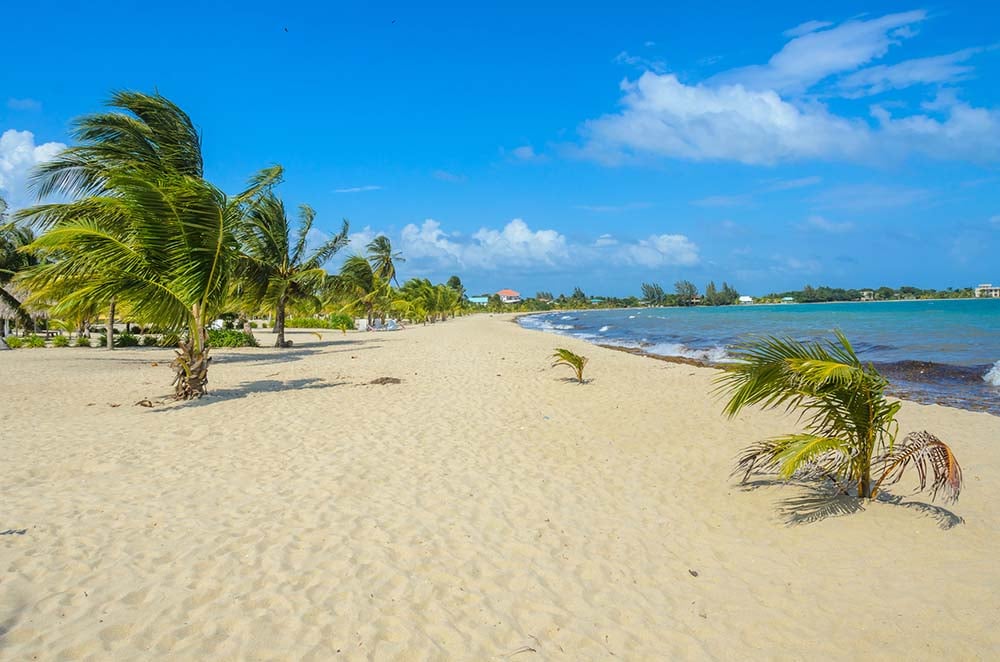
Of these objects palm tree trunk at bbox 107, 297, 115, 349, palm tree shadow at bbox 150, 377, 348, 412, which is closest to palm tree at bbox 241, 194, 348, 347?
palm tree trunk at bbox 107, 297, 115, 349

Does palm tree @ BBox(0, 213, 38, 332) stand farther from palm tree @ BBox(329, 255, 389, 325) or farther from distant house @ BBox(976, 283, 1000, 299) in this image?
distant house @ BBox(976, 283, 1000, 299)

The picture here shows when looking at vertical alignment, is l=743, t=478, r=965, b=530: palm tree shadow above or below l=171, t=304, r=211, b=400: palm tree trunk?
below

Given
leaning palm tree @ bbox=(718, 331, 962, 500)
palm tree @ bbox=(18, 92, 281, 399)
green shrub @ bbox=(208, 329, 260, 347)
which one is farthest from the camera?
green shrub @ bbox=(208, 329, 260, 347)

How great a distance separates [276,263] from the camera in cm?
2011

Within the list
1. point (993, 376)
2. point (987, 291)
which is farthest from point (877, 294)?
point (993, 376)

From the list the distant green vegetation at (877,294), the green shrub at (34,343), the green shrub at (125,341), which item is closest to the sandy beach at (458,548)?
the green shrub at (125,341)

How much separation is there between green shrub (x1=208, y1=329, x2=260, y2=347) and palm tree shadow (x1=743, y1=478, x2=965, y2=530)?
65.5 feet

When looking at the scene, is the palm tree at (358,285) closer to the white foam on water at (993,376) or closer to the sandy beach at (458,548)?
the sandy beach at (458,548)

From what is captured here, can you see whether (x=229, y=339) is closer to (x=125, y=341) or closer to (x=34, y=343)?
(x=125, y=341)

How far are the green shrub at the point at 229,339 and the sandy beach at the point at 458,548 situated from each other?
511 inches

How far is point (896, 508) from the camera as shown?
461 centimetres

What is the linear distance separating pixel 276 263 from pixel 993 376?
21478mm

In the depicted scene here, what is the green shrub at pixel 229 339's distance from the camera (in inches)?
799

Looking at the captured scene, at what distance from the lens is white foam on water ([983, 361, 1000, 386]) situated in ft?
43.1
